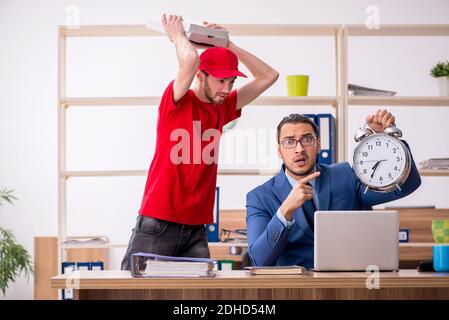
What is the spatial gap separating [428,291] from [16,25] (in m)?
4.45

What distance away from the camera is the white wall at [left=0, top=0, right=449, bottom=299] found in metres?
5.62

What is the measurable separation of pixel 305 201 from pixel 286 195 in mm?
96

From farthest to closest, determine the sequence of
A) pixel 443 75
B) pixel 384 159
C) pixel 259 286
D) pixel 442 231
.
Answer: pixel 443 75 < pixel 442 231 < pixel 384 159 < pixel 259 286

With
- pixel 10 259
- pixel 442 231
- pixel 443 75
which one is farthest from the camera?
pixel 10 259

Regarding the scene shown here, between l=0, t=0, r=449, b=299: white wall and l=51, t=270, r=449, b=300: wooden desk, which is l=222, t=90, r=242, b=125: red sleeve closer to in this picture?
l=51, t=270, r=449, b=300: wooden desk

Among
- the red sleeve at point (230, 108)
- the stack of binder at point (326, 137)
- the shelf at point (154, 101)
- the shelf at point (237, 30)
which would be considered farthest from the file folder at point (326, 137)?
the red sleeve at point (230, 108)

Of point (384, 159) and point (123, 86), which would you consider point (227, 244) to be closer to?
point (384, 159)

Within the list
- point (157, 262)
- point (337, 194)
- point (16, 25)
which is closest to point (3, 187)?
point (16, 25)

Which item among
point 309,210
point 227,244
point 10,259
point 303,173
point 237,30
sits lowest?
point 10,259

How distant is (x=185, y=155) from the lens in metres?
3.14

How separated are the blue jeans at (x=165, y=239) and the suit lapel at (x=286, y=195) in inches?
15.3

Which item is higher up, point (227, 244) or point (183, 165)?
point (183, 165)

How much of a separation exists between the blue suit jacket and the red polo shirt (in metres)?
0.27

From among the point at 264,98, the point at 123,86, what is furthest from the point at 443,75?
the point at 123,86
